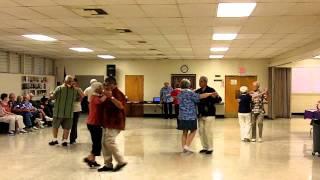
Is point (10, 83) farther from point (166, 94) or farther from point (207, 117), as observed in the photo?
point (207, 117)

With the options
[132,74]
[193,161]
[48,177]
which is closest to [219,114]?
[132,74]

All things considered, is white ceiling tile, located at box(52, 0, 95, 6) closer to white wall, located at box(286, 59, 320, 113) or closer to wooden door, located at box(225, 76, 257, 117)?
wooden door, located at box(225, 76, 257, 117)

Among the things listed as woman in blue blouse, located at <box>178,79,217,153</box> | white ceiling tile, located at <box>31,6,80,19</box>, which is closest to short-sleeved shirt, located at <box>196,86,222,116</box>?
woman in blue blouse, located at <box>178,79,217,153</box>

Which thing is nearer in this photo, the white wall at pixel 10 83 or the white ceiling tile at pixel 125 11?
the white ceiling tile at pixel 125 11

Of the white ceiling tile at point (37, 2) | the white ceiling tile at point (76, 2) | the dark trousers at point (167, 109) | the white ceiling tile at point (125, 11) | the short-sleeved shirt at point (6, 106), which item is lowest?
the dark trousers at point (167, 109)

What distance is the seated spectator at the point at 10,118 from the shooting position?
10.4 meters

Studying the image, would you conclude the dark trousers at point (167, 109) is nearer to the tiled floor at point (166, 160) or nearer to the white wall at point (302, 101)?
the white wall at point (302, 101)

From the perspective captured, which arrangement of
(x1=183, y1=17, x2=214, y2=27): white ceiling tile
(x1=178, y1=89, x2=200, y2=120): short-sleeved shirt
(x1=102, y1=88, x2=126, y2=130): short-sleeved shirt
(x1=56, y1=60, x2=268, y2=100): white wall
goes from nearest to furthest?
1. (x1=102, y1=88, x2=126, y2=130): short-sleeved shirt
2. (x1=183, y1=17, x2=214, y2=27): white ceiling tile
3. (x1=178, y1=89, x2=200, y2=120): short-sleeved shirt
4. (x1=56, y1=60, x2=268, y2=100): white wall

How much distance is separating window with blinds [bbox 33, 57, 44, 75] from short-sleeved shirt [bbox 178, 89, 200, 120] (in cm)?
977

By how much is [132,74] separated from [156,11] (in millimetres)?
10991

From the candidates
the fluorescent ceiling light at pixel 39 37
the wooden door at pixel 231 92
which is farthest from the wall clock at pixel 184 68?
the fluorescent ceiling light at pixel 39 37

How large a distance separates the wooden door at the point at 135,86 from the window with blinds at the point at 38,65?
3589 millimetres

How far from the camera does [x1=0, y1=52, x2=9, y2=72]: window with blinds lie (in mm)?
13078

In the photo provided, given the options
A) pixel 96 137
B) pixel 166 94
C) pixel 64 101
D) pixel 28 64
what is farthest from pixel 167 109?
pixel 96 137
